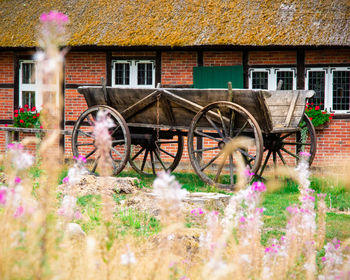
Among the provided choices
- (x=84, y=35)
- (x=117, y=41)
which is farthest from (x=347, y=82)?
(x=84, y=35)

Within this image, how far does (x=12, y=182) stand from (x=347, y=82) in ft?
31.6

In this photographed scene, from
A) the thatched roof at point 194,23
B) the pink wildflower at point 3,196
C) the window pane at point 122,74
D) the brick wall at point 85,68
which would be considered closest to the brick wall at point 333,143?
the thatched roof at point 194,23

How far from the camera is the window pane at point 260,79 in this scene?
11.3 m

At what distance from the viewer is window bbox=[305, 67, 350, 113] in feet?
36.0

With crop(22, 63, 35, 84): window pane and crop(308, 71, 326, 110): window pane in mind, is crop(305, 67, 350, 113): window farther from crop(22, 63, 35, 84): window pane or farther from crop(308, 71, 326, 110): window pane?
crop(22, 63, 35, 84): window pane

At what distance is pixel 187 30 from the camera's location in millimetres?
11250

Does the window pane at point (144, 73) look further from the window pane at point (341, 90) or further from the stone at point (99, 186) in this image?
the stone at point (99, 186)

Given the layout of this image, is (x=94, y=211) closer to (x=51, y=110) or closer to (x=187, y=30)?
(x=51, y=110)

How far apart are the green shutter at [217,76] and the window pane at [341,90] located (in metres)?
1.92

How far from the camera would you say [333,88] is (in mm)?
11031

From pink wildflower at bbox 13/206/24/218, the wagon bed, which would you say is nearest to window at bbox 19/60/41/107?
the wagon bed

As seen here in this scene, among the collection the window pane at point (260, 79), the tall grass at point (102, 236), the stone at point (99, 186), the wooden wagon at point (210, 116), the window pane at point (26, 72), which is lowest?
the stone at point (99, 186)

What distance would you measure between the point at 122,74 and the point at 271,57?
3273mm

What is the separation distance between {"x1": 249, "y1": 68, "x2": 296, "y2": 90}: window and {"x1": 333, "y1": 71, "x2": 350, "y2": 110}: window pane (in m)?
0.84
